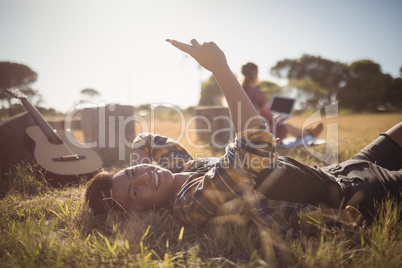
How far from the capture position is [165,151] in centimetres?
247

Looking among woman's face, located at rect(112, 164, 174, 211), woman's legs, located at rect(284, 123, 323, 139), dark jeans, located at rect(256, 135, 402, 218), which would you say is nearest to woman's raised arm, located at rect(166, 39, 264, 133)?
dark jeans, located at rect(256, 135, 402, 218)

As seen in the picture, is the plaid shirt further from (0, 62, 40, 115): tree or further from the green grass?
(0, 62, 40, 115): tree

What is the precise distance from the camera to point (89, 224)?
1773mm

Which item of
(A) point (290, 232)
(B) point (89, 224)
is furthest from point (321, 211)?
(B) point (89, 224)

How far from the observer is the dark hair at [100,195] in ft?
6.07

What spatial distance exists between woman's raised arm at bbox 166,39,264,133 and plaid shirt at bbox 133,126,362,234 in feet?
0.22

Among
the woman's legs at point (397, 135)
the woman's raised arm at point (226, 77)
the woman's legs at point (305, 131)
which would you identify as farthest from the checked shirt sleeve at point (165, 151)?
the woman's legs at point (305, 131)

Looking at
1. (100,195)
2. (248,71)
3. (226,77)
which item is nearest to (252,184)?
(226,77)

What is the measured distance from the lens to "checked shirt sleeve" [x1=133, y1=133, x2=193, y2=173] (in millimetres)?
2340

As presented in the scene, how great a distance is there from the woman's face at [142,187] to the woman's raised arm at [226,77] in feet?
2.90

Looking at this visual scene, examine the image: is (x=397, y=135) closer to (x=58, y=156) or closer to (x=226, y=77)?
(x=226, y=77)

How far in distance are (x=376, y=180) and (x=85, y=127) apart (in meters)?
5.32

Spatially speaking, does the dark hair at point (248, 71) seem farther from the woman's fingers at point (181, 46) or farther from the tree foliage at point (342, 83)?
the tree foliage at point (342, 83)

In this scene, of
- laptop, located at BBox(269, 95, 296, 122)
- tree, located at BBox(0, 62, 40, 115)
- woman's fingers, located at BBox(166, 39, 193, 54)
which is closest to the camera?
woman's fingers, located at BBox(166, 39, 193, 54)
